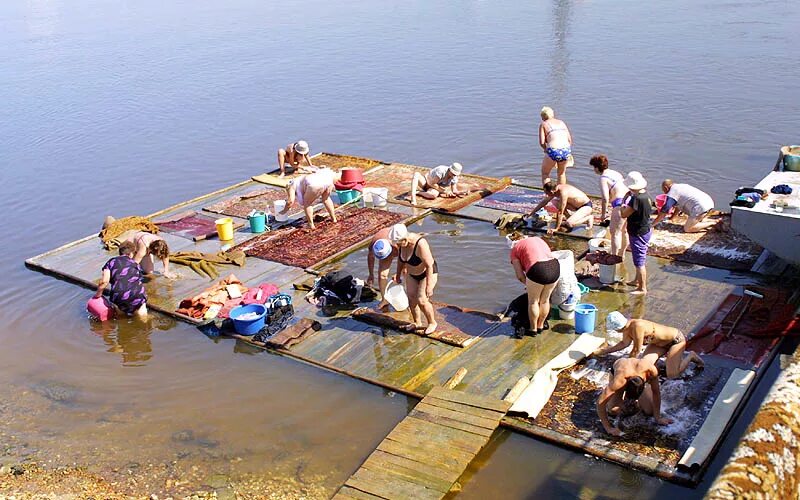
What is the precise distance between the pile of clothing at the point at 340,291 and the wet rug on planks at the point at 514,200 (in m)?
4.69

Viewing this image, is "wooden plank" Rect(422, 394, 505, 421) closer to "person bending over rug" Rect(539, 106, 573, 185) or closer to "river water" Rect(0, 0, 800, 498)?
"river water" Rect(0, 0, 800, 498)

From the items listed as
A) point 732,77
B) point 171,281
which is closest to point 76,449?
point 171,281

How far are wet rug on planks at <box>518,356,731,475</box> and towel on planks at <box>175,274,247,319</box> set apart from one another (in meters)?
5.49

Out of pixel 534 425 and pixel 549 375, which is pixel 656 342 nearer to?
pixel 549 375

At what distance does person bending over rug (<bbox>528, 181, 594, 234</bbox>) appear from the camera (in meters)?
13.9

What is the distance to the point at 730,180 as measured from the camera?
18.2 m

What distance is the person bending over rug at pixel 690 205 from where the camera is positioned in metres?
13.4

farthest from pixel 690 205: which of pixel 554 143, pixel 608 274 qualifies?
pixel 554 143

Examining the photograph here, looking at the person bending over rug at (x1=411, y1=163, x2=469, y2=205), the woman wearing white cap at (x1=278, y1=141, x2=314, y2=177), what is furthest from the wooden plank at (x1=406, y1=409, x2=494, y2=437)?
the woman wearing white cap at (x1=278, y1=141, x2=314, y2=177)

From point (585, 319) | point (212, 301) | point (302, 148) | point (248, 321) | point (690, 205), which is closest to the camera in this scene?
point (585, 319)

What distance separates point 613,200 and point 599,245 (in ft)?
2.71

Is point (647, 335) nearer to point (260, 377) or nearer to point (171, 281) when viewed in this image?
point (260, 377)

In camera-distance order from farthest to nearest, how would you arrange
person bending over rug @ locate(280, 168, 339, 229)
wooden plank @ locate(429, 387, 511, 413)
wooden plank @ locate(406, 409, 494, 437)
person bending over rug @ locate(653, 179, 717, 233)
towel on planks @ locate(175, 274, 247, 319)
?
person bending over rug @ locate(280, 168, 339, 229), person bending over rug @ locate(653, 179, 717, 233), towel on planks @ locate(175, 274, 247, 319), wooden plank @ locate(429, 387, 511, 413), wooden plank @ locate(406, 409, 494, 437)

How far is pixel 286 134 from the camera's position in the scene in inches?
1014
